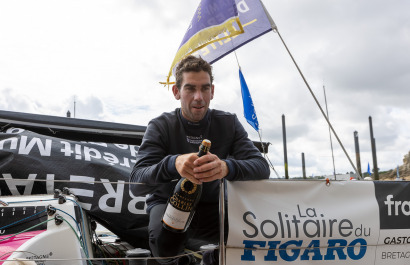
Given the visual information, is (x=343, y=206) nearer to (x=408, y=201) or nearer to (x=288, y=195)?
(x=288, y=195)

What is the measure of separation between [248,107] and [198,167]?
431 cm

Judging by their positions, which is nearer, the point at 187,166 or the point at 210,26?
the point at 187,166

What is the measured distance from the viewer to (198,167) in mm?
1655

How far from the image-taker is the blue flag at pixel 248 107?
5.78 meters

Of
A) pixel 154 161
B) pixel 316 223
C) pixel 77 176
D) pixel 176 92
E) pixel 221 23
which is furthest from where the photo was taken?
pixel 221 23

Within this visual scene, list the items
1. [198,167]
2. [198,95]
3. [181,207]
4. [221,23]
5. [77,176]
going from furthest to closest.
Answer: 1. [221,23]
2. [77,176]
3. [198,95]
4. [181,207]
5. [198,167]

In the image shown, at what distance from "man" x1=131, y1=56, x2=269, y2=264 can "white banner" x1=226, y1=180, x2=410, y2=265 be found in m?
0.16

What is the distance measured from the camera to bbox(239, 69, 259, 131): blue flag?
578 cm

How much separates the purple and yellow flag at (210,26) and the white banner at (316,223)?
6.66 ft

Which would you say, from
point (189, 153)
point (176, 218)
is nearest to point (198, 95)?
point (189, 153)

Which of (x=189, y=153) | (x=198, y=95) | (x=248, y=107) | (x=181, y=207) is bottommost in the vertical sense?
(x=181, y=207)

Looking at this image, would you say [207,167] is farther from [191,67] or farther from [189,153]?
[191,67]

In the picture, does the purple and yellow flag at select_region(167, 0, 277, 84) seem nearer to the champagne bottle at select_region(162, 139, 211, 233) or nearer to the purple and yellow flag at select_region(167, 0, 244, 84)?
the purple and yellow flag at select_region(167, 0, 244, 84)

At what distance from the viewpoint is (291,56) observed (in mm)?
3619
